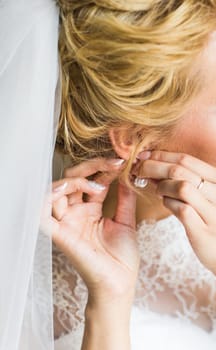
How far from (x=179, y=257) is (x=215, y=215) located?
34 cm

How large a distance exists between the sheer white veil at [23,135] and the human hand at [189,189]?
0.85 ft

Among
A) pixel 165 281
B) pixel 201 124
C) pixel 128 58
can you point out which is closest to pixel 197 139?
pixel 201 124

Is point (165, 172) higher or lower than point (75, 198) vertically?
higher

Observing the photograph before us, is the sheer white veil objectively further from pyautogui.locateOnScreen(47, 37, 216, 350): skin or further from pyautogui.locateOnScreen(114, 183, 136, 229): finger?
pyautogui.locateOnScreen(114, 183, 136, 229): finger

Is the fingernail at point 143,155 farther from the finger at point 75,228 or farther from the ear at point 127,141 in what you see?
the finger at point 75,228

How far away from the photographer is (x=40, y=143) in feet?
3.94

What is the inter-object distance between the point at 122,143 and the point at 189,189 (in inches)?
7.1

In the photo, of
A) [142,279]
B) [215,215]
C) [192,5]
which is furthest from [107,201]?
[192,5]

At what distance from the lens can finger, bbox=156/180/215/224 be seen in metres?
1.33

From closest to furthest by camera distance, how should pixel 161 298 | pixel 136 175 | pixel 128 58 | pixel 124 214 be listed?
1. pixel 128 58
2. pixel 136 175
3. pixel 124 214
4. pixel 161 298

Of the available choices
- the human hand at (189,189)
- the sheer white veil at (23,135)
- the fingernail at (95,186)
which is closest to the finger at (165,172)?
the human hand at (189,189)

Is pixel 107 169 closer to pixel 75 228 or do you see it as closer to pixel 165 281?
pixel 75 228

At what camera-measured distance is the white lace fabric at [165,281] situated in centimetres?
164

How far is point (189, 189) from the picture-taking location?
1.33 meters
